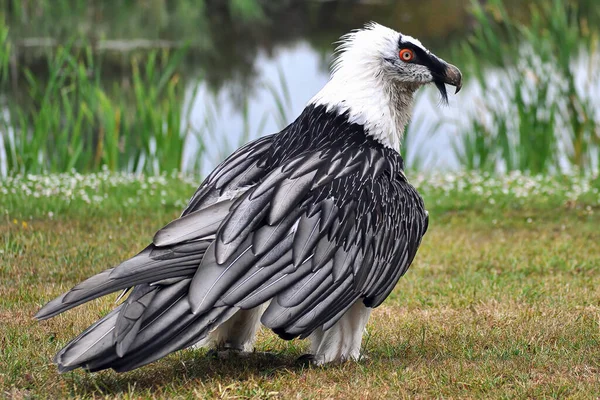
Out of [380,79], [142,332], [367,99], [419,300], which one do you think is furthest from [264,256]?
[419,300]

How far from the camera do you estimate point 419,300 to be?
5.84 metres

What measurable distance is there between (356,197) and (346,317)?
0.59 metres

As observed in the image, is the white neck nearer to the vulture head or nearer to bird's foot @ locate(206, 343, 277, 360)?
the vulture head

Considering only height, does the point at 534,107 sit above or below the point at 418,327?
above

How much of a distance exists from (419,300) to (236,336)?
1.76m

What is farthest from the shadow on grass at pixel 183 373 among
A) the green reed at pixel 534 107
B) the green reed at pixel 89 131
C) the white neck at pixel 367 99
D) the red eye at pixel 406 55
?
the green reed at pixel 534 107

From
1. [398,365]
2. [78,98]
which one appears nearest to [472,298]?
[398,365]

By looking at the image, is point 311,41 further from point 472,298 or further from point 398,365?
point 398,365

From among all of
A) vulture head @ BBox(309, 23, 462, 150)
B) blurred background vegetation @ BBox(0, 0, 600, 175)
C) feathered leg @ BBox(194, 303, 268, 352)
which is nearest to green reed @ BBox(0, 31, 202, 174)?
blurred background vegetation @ BBox(0, 0, 600, 175)

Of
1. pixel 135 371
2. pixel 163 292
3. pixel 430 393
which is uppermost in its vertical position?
pixel 163 292

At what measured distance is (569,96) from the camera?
10219mm

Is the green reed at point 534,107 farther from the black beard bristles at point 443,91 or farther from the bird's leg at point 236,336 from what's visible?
the bird's leg at point 236,336

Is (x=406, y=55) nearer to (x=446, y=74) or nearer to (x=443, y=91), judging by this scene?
(x=446, y=74)

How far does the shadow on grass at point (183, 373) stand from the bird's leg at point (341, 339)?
0.10 meters
